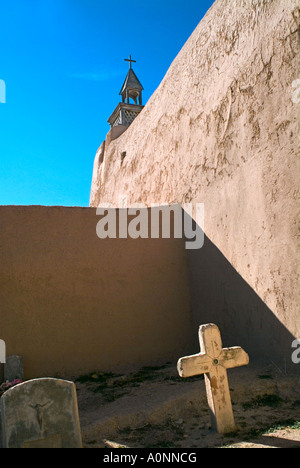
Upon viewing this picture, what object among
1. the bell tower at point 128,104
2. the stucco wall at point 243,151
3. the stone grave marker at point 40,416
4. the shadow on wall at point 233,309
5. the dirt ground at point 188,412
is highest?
the bell tower at point 128,104

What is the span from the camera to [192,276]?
6.20 m

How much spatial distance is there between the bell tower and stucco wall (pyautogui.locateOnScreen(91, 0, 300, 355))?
333 inches

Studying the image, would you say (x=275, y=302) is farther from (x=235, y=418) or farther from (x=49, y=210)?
(x=49, y=210)

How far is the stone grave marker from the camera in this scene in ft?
8.19

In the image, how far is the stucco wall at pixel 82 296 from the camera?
17.2ft

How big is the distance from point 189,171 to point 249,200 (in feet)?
6.26

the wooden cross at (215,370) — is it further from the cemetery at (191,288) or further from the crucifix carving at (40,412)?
Answer: the crucifix carving at (40,412)

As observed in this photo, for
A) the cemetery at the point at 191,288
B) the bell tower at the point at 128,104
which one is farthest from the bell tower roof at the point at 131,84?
the cemetery at the point at 191,288

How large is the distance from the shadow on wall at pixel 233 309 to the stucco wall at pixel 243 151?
25mm

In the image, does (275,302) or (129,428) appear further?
(275,302)

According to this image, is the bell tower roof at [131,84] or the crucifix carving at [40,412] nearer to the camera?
the crucifix carving at [40,412]

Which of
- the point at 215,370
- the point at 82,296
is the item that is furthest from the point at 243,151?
the point at 82,296

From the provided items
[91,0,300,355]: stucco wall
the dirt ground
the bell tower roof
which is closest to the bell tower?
the bell tower roof

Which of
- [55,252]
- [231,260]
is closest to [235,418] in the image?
[231,260]
